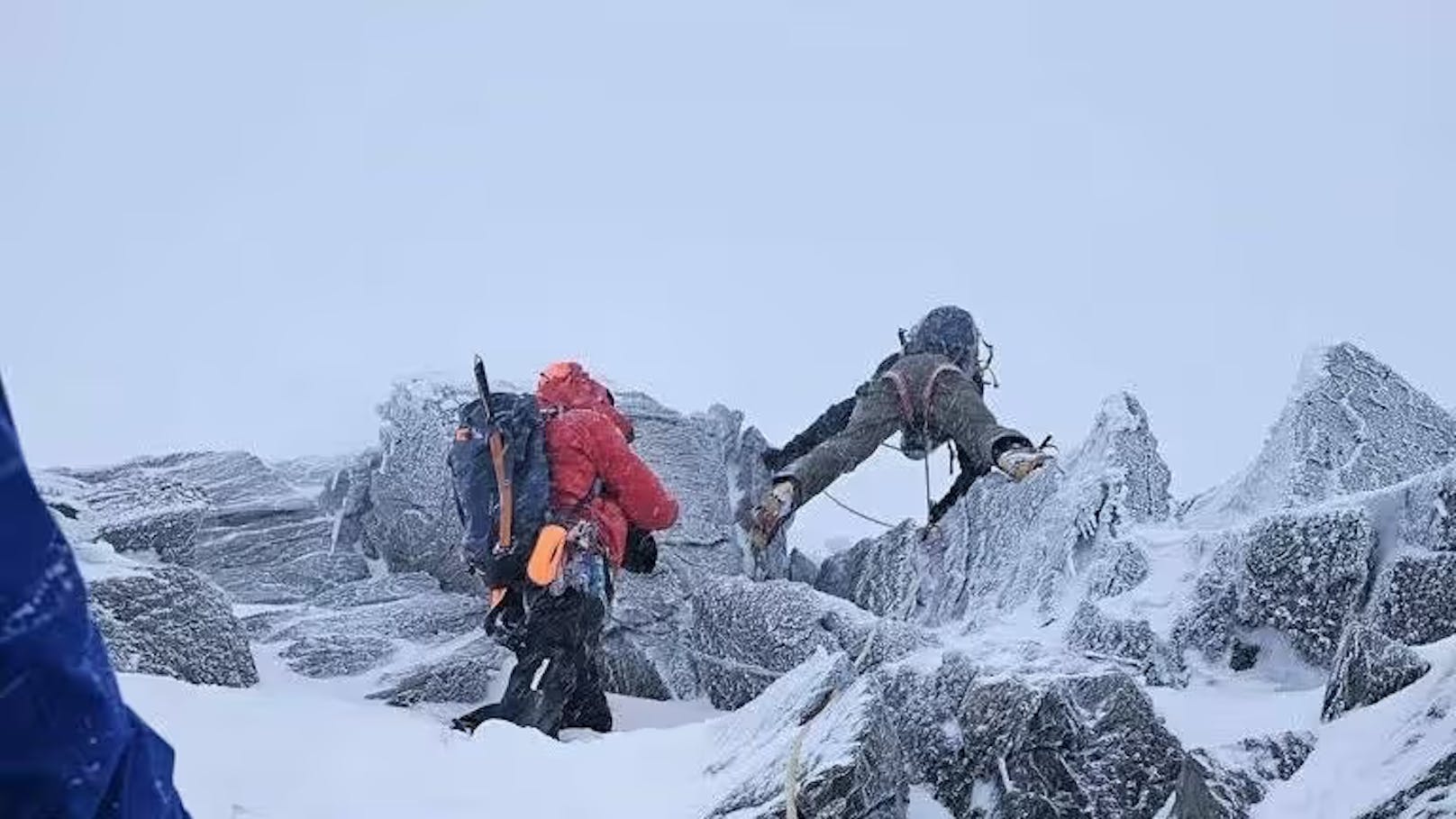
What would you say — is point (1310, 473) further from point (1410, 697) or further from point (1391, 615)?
point (1410, 697)

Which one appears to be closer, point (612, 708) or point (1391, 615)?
point (1391, 615)

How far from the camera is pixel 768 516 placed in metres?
10.6

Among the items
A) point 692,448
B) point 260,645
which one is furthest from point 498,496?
point 692,448

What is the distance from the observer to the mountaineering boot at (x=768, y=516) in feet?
34.8

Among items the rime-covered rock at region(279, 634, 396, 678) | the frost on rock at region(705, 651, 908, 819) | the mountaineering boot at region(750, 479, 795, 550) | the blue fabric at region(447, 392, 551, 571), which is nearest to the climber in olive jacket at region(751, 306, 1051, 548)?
the mountaineering boot at region(750, 479, 795, 550)

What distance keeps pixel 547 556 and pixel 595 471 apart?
2.98 ft

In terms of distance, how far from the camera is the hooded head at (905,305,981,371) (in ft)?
42.4

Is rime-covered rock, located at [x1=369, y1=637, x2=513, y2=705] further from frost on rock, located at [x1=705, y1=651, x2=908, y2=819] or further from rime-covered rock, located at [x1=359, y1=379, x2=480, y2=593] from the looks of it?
frost on rock, located at [x1=705, y1=651, x2=908, y2=819]

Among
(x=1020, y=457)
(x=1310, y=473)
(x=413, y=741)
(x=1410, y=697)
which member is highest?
(x=1310, y=473)

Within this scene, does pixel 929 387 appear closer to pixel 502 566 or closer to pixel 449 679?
pixel 502 566

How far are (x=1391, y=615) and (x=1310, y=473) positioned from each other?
4.69 meters

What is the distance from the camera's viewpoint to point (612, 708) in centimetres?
1276

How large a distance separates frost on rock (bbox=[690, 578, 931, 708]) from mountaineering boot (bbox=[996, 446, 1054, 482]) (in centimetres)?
170

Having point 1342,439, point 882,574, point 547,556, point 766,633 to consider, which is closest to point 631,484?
point 547,556
